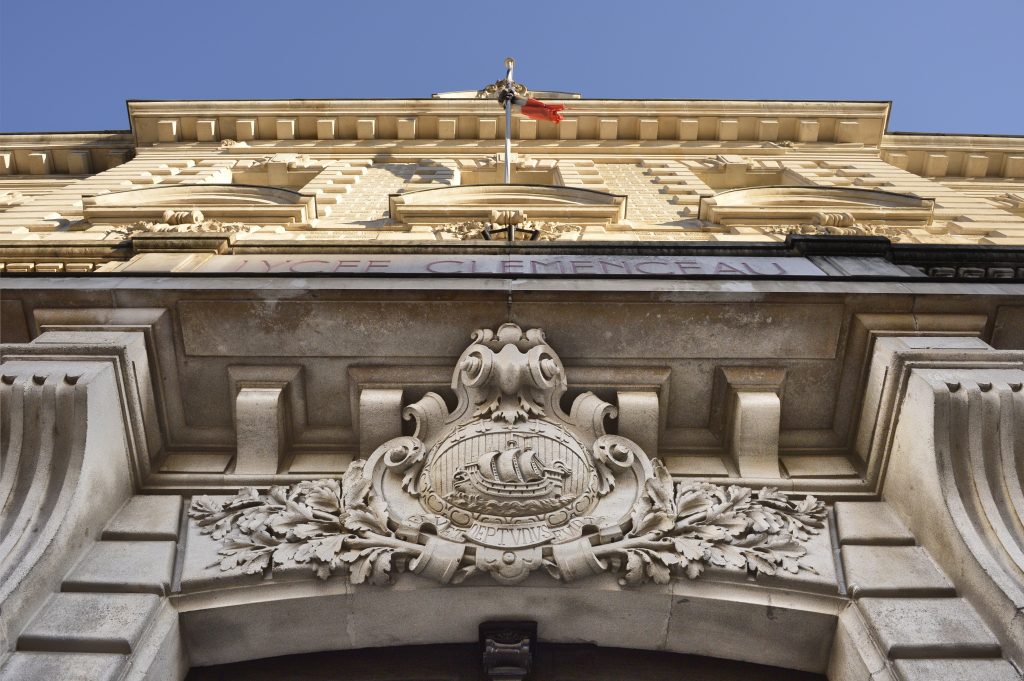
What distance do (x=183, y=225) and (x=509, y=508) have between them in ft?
27.8

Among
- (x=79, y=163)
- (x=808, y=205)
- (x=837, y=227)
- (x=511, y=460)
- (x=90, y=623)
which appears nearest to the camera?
(x=90, y=623)

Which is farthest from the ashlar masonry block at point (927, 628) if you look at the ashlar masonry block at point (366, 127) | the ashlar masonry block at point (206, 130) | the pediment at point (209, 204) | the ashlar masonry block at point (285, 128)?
the ashlar masonry block at point (206, 130)

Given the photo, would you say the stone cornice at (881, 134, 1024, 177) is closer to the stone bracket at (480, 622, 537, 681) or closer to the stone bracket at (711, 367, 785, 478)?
the stone bracket at (711, 367, 785, 478)

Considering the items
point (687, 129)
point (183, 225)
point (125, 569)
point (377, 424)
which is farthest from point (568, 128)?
point (125, 569)

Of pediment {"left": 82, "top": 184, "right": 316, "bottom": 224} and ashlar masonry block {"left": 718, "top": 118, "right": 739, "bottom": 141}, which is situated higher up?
ashlar masonry block {"left": 718, "top": 118, "right": 739, "bottom": 141}

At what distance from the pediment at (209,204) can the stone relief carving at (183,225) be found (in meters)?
0.27

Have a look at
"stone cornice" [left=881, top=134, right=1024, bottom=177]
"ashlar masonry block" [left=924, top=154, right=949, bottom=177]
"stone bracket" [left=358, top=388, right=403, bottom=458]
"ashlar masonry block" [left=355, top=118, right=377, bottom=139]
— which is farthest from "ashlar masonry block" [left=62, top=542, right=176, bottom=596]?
"ashlar masonry block" [left=924, top=154, right=949, bottom=177]

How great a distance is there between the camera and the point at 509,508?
5.98 metres

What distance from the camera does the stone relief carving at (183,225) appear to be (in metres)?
12.1

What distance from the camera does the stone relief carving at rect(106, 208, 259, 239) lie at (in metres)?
12.1

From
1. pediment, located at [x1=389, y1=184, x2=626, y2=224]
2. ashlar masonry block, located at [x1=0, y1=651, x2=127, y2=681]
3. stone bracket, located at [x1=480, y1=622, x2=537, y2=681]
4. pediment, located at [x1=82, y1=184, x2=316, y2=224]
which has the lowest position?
stone bracket, located at [x1=480, y1=622, x2=537, y2=681]

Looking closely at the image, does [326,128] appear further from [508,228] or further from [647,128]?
[508,228]

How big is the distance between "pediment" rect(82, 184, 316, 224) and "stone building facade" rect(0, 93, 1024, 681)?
3.24 metres

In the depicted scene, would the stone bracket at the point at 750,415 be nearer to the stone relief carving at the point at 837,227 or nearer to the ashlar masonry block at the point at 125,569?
the ashlar masonry block at the point at 125,569
